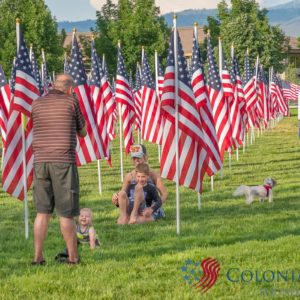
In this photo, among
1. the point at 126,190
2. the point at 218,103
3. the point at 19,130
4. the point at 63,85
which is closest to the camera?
the point at 63,85

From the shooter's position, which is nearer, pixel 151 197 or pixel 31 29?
pixel 151 197

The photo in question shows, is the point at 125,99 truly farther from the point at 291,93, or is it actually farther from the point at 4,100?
the point at 291,93

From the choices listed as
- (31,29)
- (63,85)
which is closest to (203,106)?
(63,85)

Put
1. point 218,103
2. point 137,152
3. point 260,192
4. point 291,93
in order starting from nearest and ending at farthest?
1. point 137,152
2. point 260,192
3. point 218,103
4. point 291,93

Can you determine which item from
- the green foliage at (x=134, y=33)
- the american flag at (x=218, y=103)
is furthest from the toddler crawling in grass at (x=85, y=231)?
the green foliage at (x=134, y=33)

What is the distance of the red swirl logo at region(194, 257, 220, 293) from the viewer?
8.20 metres

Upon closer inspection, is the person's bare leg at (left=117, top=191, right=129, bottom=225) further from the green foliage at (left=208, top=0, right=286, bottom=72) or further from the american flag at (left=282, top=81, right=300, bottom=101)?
the green foliage at (left=208, top=0, right=286, bottom=72)

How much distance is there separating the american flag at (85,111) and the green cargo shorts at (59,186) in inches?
258

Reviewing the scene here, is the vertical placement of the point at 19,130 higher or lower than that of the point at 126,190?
higher

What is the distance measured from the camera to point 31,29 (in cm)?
6650

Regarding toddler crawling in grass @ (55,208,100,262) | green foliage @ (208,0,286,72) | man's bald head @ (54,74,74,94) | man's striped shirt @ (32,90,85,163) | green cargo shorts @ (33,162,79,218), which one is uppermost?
green foliage @ (208,0,286,72)

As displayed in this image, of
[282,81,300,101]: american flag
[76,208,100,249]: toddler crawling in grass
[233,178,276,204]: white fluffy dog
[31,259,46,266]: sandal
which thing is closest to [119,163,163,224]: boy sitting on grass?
[76,208,100,249]: toddler crawling in grass

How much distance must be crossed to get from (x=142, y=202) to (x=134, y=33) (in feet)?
201

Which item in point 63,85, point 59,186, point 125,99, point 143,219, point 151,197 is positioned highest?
point 63,85
